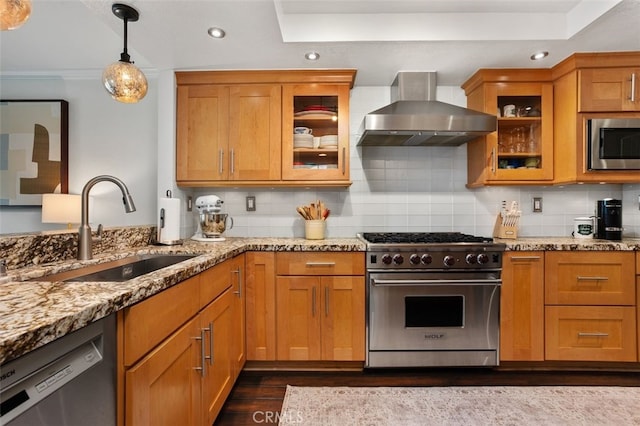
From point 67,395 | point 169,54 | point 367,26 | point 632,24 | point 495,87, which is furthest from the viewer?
point 495,87

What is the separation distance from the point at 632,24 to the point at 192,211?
3.23 m

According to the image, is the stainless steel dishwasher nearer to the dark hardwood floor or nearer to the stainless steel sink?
the stainless steel sink

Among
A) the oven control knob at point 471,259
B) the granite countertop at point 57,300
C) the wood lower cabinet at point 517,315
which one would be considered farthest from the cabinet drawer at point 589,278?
the granite countertop at point 57,300

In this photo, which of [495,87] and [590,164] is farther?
[495,87]

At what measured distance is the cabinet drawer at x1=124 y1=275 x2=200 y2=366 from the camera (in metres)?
0.85

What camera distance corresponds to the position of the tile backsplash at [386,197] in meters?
2.69

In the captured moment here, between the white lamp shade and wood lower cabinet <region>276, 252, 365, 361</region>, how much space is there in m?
1.86

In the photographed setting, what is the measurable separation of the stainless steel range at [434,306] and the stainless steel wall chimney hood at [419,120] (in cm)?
79

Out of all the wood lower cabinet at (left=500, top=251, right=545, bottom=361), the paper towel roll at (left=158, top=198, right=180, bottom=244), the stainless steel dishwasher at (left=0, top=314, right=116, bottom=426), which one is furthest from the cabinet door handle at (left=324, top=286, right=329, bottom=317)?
the stainless steel dishwasher at (left=0, top=314, right=116, bottom=426)

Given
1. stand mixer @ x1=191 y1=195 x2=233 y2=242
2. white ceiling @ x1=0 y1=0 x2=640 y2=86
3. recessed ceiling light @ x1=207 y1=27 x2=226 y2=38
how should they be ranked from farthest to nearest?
1. stand mixer @ x1=191 y1=195 x2=233 y2=242
2. recessed ceiling light @ x1=207 y1=27 x2=226 y2=38
3. white ceiling @ x1=0 y1=0 x2=640 y2=86

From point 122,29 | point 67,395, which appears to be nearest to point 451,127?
point 122,29

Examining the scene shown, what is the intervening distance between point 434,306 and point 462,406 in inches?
22.7

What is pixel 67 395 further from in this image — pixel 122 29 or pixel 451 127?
pixel 451 127

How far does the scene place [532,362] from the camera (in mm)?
2166
